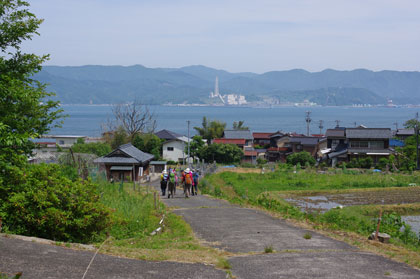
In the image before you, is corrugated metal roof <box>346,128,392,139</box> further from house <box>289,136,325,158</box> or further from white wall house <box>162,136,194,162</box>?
white wall house <box>162,136,194,162</box>

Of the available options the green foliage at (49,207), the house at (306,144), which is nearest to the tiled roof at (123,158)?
the green foliage at (49,207)

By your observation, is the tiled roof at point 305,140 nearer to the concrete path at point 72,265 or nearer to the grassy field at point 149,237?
the grassy field at point 149,237

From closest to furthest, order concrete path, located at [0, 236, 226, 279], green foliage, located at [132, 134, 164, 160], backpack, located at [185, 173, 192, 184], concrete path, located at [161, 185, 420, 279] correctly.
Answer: concrete path, located at [0, 236, 226, 279] → concrete path, located at [161, 185, 420, 279] → backpack, located at [185, 173, 192, 184] → green foliage, located at [132, 134, 164, 160]

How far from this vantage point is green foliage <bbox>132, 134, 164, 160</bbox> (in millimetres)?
52531

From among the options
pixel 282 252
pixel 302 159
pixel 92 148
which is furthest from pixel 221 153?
pixel 282 252

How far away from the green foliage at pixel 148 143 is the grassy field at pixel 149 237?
3856 centimetres

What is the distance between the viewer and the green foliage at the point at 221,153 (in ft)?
165

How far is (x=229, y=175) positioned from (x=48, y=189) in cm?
2614

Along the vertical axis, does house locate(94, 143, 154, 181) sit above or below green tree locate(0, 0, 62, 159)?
below

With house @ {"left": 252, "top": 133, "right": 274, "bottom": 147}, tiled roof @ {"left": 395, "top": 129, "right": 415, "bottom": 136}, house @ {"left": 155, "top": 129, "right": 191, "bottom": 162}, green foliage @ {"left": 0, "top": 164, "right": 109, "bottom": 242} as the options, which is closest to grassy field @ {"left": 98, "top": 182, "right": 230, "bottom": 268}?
green foliage @ {"left": 0, "top": 164, "right": 109, "bottom": 242}

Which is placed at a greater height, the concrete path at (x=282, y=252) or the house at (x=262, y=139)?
the concrete path at (x=282, y=252)

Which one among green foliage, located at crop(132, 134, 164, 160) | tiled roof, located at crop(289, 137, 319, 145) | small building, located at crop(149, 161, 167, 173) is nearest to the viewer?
small building, located at crop(149, 161, 167, 173)

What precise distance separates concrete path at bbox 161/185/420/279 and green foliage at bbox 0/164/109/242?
105 inches

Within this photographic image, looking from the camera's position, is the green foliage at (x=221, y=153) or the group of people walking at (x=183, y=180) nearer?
the group of people walking at (x=183, y=180)
